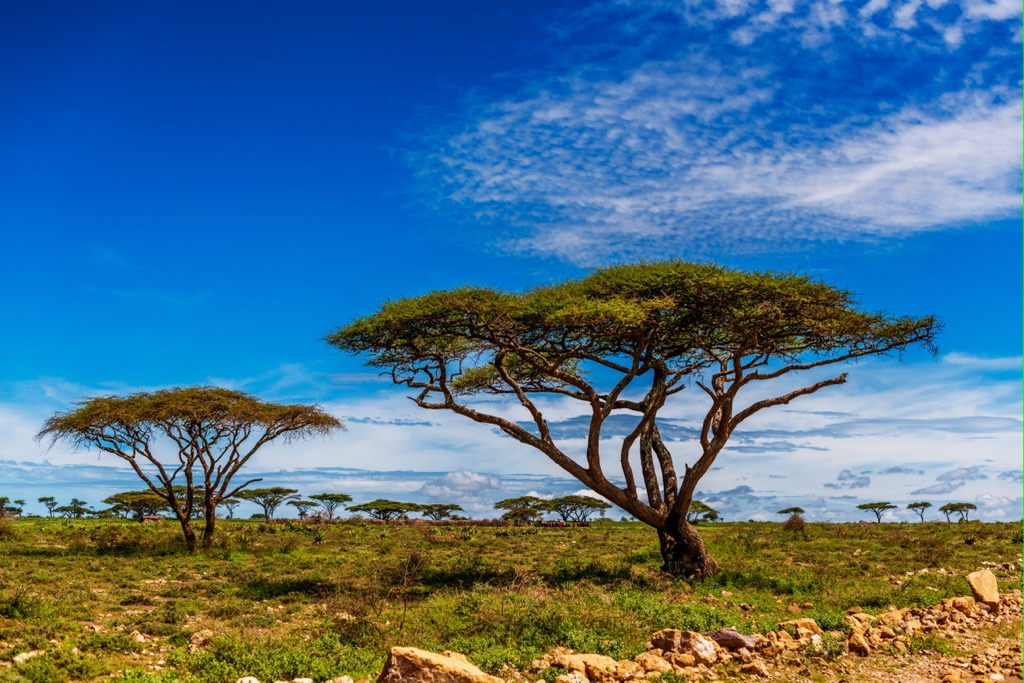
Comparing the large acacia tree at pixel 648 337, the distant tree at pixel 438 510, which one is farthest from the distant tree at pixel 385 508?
the large acacia tree at pixel 648 337

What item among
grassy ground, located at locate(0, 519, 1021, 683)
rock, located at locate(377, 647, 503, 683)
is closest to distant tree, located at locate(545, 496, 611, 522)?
grassy ground, located at locate(0, 519, 1021, 683)

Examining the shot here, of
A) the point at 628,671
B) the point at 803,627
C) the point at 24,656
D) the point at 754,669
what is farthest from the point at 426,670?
the point at 803,627

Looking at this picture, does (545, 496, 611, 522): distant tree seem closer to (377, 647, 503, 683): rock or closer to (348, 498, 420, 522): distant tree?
(348, 498, 420, 522): distant tree

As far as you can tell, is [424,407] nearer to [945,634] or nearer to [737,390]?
[737,390]

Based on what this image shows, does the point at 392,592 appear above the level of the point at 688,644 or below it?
below

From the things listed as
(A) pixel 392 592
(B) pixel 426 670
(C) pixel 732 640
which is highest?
(B) pixel 426 670

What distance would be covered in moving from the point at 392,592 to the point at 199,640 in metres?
5.74

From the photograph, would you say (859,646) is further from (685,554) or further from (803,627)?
(685,554)

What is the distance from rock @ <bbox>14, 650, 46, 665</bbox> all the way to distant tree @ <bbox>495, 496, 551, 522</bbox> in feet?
141

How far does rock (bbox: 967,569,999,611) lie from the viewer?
1359 cm

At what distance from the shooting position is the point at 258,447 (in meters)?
26.8

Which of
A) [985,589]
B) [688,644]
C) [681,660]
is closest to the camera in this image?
[681,660]

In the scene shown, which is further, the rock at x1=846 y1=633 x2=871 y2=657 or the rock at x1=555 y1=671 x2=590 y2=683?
the rock at x1=846 y1=633 x2=871 y2=657

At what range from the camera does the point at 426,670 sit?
22.5 feet
